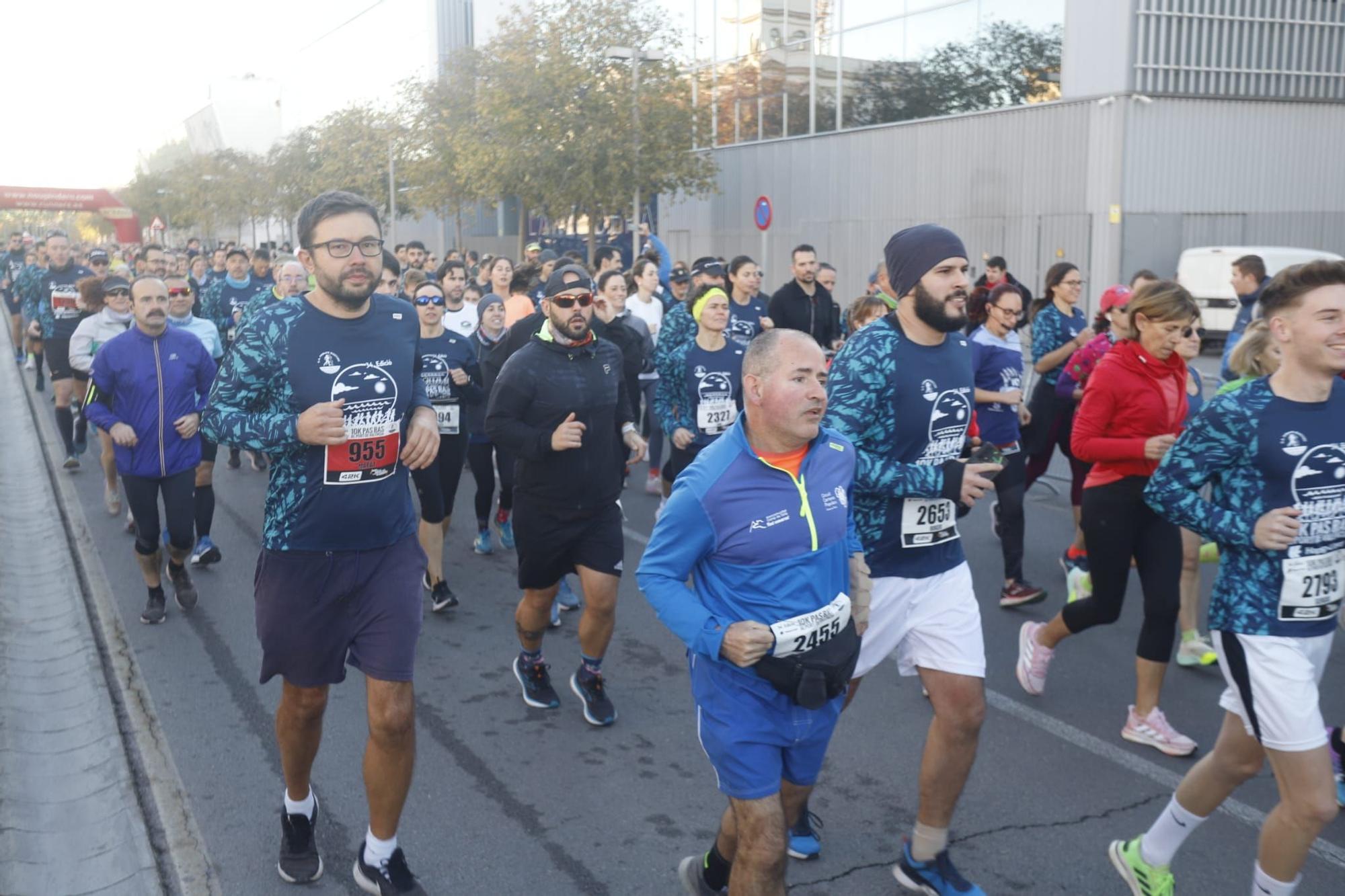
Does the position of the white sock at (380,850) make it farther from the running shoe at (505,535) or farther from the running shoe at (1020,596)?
the running shoe at (505,535)

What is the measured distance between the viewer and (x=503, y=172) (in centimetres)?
3080

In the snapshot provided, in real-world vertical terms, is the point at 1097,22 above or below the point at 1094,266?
above

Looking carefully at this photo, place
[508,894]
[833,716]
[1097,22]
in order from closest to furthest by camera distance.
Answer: [833,716] → [508,894] → [1097,22]

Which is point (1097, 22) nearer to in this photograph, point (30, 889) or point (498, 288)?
point (498, 288)

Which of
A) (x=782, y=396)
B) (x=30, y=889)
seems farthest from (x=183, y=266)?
(x=782, y=396)

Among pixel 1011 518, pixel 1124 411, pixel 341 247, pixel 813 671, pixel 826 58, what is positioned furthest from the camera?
pixel 826 58

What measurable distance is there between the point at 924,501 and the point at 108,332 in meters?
8.26

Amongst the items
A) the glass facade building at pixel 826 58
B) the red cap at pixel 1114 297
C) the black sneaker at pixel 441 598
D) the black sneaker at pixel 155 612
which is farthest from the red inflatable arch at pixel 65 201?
the red cap at pixel 1114 297

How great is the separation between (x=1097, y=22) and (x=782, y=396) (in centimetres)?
2327

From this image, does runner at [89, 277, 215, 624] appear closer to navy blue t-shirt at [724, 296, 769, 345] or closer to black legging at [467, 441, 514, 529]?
black legging at [467, 441, 514, 529]

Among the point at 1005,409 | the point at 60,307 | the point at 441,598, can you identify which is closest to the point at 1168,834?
the point at 1005,409

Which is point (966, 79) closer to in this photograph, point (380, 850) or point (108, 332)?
point (108, 332)

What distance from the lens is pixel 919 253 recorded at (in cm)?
416

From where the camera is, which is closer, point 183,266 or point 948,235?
point 948,235
